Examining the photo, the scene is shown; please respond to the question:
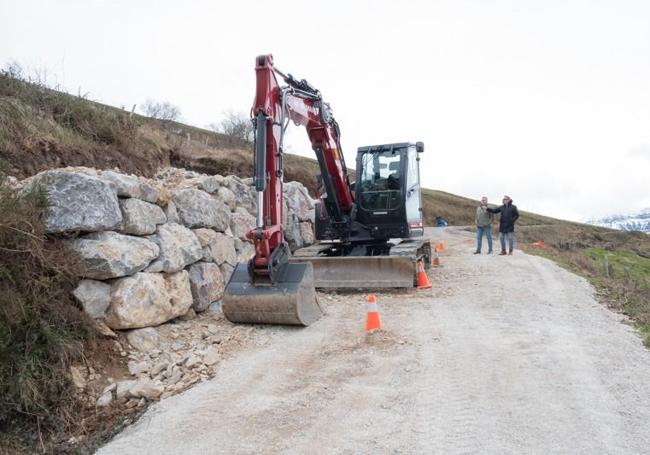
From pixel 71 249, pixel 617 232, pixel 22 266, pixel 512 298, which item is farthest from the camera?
pixel 617 232

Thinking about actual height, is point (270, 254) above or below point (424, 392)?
above

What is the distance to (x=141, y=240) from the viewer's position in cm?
575

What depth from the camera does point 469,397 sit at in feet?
13.8

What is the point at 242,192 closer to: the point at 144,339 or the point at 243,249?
the point at 243,249

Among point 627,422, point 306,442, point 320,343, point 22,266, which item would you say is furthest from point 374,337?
point 22,266

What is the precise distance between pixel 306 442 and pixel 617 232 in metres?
39.5

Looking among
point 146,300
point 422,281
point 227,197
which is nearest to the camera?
point 146,300

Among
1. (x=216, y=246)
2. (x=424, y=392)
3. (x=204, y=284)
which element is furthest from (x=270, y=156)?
(x=424, y=392)

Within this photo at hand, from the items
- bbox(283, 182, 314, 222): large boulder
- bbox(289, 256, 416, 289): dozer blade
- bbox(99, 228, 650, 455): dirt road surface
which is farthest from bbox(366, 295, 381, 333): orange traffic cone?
bbox(283, 182, 314, 222): large boulder

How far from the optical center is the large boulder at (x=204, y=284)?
6.63 m

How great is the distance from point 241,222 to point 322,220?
80.1 inches

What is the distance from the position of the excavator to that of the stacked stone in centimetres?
78

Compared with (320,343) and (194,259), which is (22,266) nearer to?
(194,259)

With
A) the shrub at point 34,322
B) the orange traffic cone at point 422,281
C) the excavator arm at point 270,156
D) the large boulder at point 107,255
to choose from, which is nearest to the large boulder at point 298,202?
the orange traffic cone at point 422,281
